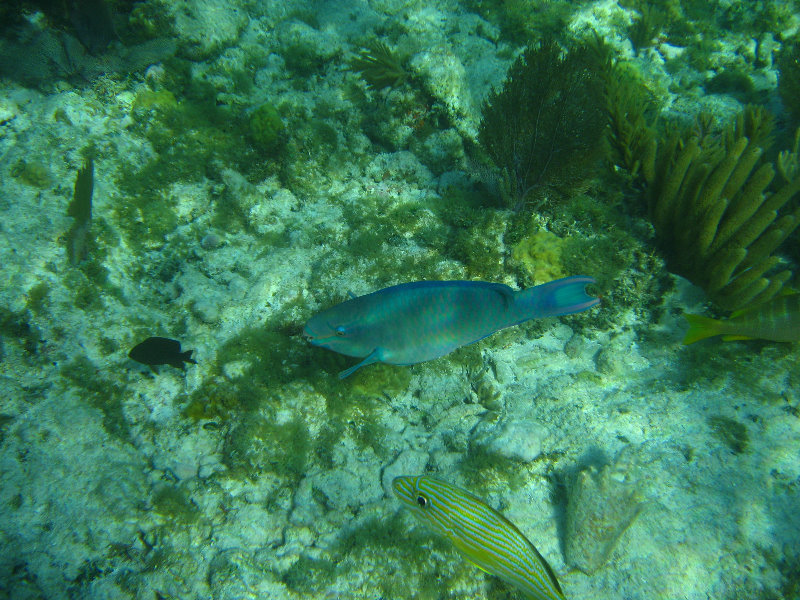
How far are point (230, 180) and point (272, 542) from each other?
404 centimetres

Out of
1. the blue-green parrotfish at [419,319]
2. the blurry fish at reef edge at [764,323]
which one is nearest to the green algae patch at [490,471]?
the blue-green parrotfish at [419,319]

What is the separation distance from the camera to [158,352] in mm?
3139

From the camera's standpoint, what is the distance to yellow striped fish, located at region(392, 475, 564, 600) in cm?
197

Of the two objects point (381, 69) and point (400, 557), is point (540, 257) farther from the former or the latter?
point (381, 69)

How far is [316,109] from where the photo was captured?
5.10m

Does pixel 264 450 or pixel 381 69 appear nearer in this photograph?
pixel 264 450

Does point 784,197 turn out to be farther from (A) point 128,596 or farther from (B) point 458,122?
(A) point 128,596

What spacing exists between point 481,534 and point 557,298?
1.43m

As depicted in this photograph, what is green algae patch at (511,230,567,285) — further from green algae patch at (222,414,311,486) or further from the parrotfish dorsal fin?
green algae patch at (222,414,311,486)

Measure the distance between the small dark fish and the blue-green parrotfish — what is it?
171cm

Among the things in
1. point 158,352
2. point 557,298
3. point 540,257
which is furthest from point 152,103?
point 557,298

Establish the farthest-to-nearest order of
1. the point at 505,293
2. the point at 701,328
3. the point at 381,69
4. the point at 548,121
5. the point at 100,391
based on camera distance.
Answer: the point at 381,69 < the point at 548,121 < the point at 100,391 < the point at 701,328 < the point at 505,293

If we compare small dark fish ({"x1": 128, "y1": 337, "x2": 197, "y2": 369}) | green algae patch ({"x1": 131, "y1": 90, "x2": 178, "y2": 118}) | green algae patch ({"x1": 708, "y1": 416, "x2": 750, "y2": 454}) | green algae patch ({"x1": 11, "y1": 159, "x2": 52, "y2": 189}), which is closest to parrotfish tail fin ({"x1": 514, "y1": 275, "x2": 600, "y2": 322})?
green algae patch ({"x1": 708, "y1": 416, "x2": 750, "y2": 454})

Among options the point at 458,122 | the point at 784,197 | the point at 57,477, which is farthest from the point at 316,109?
the point at 784,197
